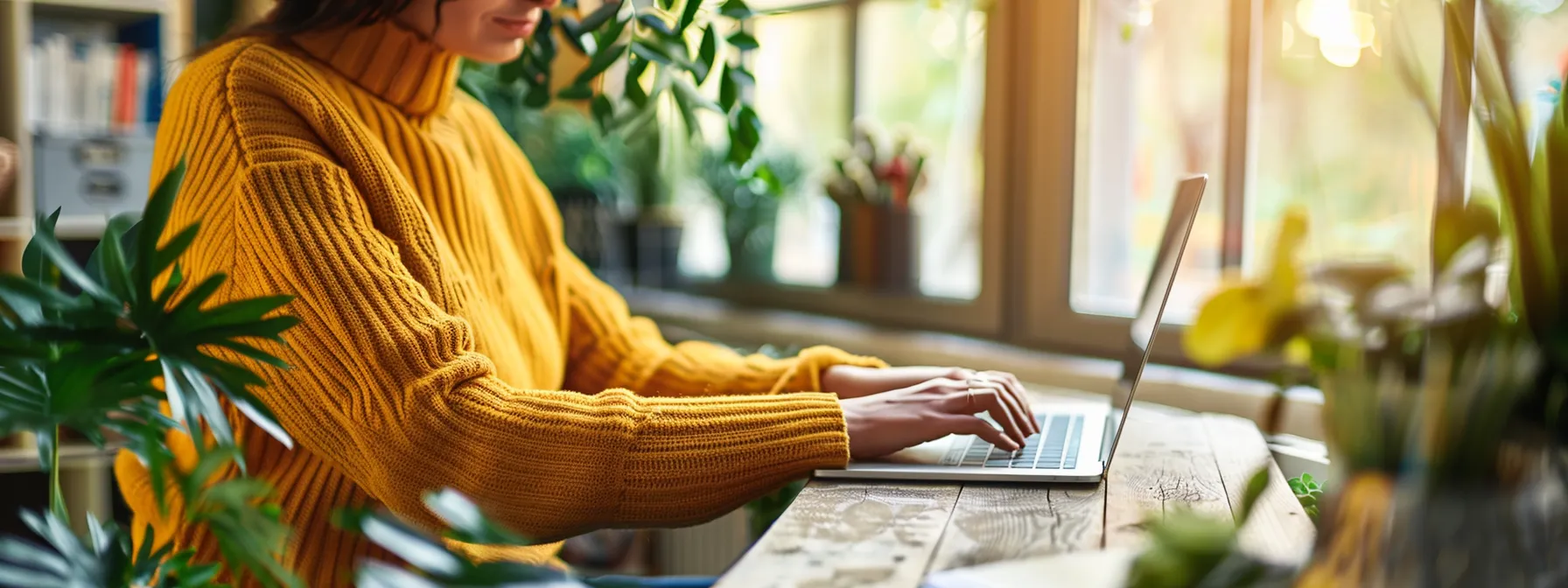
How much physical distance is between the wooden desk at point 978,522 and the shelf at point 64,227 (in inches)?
70.3

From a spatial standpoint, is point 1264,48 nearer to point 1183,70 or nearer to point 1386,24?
point 1183,70

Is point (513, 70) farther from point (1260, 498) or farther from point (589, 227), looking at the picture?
point (589, 227)

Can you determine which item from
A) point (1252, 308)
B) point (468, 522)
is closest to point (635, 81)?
point (468, 522)

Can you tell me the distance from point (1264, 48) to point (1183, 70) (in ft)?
0.47

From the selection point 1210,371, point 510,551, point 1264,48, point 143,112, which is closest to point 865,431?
point 510,551

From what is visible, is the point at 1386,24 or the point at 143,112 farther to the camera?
the point at 143,112

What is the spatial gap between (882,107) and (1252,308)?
1787 millimetres

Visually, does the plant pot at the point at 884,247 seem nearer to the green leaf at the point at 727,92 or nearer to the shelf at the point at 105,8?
the green leaf at the point at 727,92

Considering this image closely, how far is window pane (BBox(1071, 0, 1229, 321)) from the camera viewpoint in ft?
5.52

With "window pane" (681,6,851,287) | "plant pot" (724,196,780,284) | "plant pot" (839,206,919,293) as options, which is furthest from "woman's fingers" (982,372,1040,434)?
"plant pot" (724,196,780,284)

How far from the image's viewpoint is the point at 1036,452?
0.99 metres

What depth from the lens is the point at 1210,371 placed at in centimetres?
161

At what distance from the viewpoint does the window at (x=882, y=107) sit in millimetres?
2049

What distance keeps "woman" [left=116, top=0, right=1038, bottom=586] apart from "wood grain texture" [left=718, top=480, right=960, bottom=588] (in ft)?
0.19
